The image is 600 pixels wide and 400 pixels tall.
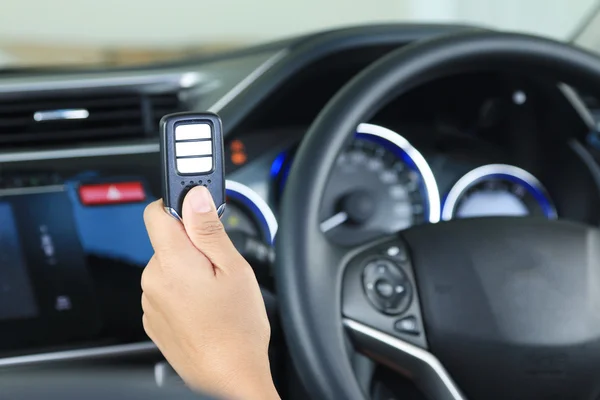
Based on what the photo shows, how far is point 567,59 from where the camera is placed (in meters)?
0.95

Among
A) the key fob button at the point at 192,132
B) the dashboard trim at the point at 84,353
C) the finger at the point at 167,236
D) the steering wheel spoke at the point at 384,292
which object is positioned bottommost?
the dashboard trim at the point at 84,353

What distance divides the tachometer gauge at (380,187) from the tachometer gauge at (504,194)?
0.28 feet

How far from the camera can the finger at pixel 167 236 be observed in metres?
0.61

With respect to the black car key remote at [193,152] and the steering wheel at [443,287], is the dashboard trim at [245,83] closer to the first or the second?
the steering wheel at [443,287]

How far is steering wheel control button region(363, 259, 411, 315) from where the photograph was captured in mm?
842

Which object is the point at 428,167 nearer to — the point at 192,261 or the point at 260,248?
the point at 260,248

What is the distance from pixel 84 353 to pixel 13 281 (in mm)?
130

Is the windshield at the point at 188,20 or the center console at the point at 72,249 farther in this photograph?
the windshield at the point at 188,20

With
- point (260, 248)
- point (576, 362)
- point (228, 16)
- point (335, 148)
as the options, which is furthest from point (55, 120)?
point (228, 16)

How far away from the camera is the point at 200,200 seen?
0.63 m

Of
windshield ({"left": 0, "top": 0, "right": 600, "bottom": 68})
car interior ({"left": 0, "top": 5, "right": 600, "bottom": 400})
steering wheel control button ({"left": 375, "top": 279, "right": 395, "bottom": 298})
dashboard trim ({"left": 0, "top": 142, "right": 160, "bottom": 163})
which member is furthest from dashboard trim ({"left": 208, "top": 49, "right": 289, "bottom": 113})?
windshield ({"left": 0, "top": 0, "right": 600, "bottom": 68})

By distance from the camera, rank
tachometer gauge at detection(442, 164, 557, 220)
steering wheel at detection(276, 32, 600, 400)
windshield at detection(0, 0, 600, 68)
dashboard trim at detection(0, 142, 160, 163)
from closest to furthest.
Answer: steering wheel at detection(276, 32, 600, 400) → dashboard trim at detection(0, 142, 160, 163) → tachometer gauge at detection(442, 164, 557, 220) → windshield at detection(0, 0, 600, 68)

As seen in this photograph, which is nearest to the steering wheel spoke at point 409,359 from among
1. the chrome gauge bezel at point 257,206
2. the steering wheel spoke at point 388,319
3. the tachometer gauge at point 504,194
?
the steering wheel spoke at point 388,319

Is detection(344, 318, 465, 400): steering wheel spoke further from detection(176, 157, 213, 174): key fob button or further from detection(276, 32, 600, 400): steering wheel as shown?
detection(176, 157, 213, 174): key fob button
